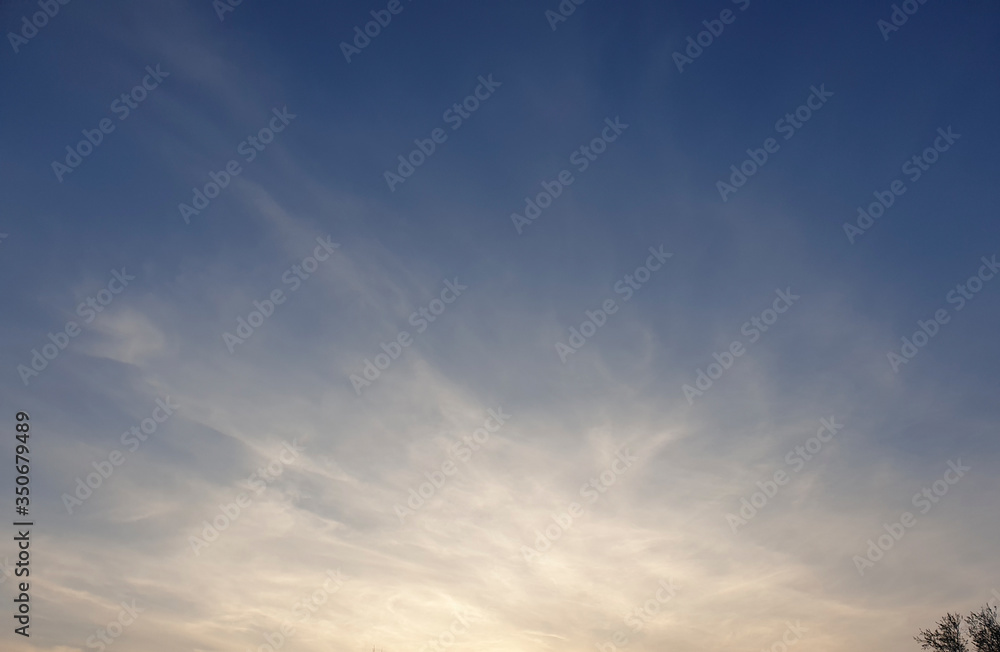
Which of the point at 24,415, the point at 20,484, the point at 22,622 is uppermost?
the point at 24,415

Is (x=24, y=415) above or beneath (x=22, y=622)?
above

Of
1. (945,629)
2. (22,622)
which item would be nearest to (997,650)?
(945,629)

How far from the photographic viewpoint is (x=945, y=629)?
78000mm

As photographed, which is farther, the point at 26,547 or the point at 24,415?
the point at 26,547

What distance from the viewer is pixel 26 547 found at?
138 ft

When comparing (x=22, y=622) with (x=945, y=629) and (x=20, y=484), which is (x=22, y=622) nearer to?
(x=20, y=484)

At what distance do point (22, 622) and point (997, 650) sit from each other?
10547cm

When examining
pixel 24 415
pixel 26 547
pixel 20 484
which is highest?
pixel 24 415

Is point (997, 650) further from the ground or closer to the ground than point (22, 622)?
further from the ground

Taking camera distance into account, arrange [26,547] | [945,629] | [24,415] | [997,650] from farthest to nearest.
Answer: [945,629] < [997,650] < [26,547] < [24,415]

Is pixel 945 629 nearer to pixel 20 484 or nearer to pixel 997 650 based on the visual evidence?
pixel 997 650

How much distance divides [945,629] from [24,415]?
359ft

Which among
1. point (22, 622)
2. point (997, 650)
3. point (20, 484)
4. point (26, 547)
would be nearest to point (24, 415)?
point (20, 484)

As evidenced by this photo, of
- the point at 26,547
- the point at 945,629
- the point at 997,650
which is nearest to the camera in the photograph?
the point at 26,547
